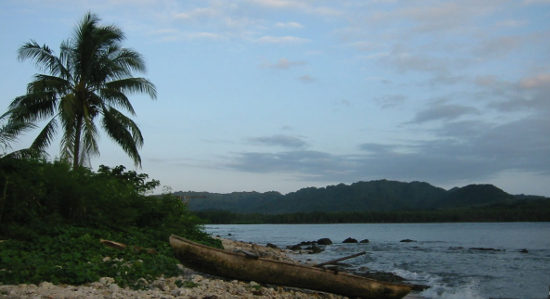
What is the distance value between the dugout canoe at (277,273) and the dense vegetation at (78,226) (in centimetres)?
70

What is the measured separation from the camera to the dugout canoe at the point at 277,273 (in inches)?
395

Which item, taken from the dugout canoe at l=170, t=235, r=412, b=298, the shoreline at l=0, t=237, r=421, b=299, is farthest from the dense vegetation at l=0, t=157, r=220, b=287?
the dugout canoe at l=170, t=235, r=412, b=298

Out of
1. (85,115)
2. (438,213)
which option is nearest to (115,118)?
(85,115)

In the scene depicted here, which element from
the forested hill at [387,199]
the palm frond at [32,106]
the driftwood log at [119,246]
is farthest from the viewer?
the forested hill at [387,199]

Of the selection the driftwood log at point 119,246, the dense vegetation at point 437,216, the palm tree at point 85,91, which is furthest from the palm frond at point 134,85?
the dense vegetation at point 437,216

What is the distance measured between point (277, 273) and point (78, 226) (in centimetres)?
651

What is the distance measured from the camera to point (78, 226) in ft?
43.2

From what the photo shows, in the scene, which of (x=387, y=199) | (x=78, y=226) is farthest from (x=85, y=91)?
(x=387, y=199)

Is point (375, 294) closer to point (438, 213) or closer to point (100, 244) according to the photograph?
point (100, 244)

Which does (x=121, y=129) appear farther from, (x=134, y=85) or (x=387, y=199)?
(x=387, y=199)

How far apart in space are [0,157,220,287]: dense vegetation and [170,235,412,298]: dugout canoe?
27.4 inches

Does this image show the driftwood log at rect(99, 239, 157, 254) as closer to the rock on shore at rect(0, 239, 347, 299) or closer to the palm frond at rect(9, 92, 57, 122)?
the rock on shore at rect(0, 239, 347, 299)

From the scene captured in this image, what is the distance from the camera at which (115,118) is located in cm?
2125

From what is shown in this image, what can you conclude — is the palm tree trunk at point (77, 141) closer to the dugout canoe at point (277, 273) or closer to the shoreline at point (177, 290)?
the shoreline at point (177, 290)
